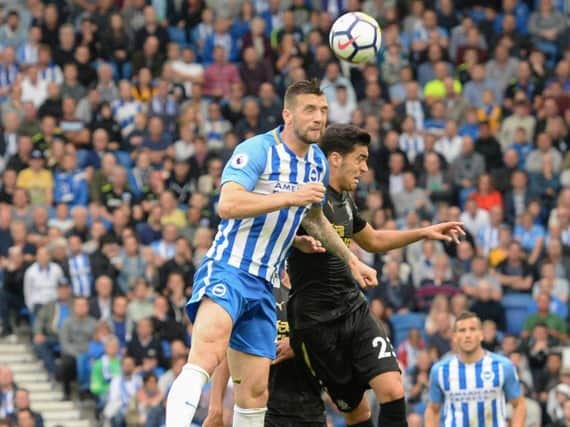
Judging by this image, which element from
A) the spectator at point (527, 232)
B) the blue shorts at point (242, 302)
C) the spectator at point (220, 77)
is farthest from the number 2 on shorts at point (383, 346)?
the spectator at point (220, 77)

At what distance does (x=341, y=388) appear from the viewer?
1123 centimetres

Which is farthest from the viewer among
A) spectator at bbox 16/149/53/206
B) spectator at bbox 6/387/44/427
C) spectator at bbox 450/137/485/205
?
spectator at bbox 450/137/485/205

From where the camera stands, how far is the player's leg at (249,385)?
10250 mm

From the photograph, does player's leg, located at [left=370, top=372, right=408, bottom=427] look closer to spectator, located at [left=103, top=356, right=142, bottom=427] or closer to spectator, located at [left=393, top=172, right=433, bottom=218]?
spectator, located at [left=103, top=356, right=142, bottom=427]

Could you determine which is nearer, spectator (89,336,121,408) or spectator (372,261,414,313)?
spectator (89,336,121,408)

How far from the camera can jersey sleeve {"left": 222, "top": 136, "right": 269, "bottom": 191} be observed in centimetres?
996

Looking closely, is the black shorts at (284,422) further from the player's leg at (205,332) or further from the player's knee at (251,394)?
the player's leg at (205,332)

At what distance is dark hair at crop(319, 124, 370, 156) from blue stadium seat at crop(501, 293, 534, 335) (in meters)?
9.59

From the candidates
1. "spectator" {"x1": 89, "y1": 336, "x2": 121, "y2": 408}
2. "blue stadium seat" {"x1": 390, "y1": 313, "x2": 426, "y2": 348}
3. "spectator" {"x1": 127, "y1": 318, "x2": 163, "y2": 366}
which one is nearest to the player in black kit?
"spectator" {"x1": 127, "y1": 318, "x2": 163, "y2": 366}

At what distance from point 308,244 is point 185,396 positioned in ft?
5.07

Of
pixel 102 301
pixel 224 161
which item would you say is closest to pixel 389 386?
pixel 102 301

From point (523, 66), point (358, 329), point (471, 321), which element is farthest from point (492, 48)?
point (358, 329)

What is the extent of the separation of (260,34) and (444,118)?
3.39m

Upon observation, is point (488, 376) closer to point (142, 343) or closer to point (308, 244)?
point (308, 244)
